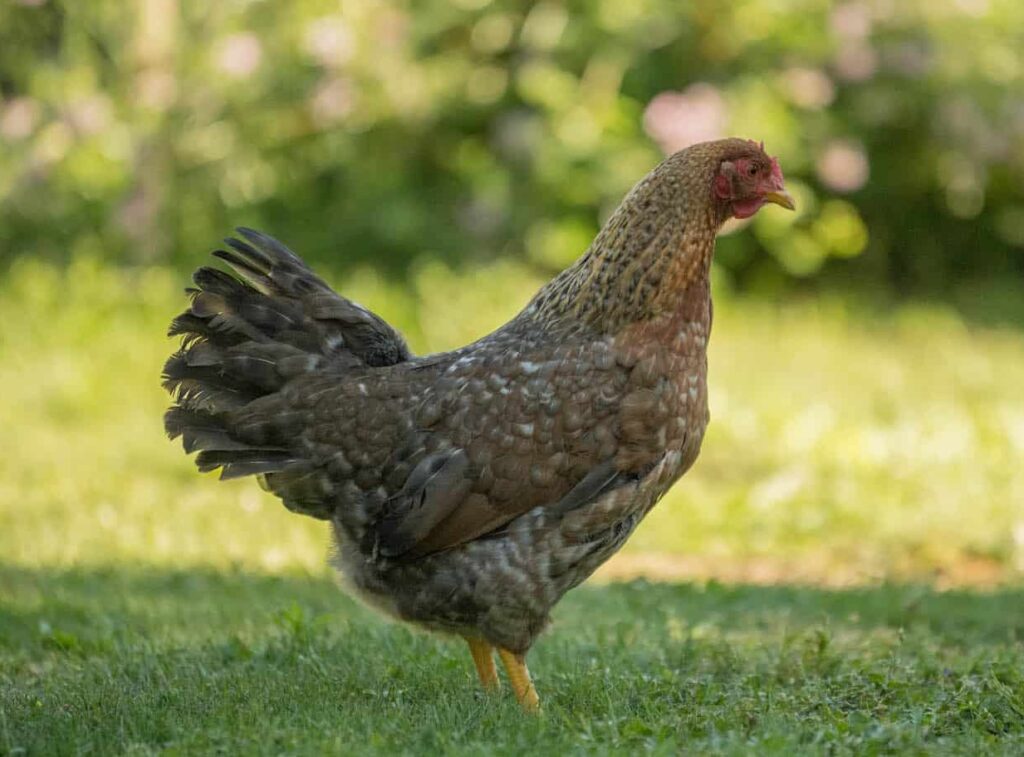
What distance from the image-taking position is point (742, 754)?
398 centimetres

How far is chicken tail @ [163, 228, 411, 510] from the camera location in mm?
4805

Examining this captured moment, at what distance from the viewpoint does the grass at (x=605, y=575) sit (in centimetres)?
439

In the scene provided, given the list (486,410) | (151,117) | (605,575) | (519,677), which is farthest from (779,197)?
(151,117)

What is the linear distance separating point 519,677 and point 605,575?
3070 millimetres

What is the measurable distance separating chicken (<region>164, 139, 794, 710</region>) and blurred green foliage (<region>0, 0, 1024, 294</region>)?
6132mm

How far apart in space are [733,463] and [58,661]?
4.75 meters

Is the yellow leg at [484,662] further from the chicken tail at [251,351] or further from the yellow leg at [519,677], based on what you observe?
the chicken tail at [251,351]

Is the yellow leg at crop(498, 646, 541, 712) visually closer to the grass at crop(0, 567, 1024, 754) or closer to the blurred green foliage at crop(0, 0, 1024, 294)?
the grass at crop(0, 567, 1024, 754)

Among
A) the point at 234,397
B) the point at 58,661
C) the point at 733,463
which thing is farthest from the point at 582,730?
the point at 733,463

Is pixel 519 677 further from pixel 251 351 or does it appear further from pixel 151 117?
pixel 151 117

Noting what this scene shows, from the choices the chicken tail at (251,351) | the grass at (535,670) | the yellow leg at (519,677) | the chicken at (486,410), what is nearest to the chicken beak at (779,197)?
the chicken at (486,410)

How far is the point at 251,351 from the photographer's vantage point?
4.86 m

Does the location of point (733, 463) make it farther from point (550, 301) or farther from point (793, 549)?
point (550, 301)

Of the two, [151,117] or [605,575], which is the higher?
[151,117]
